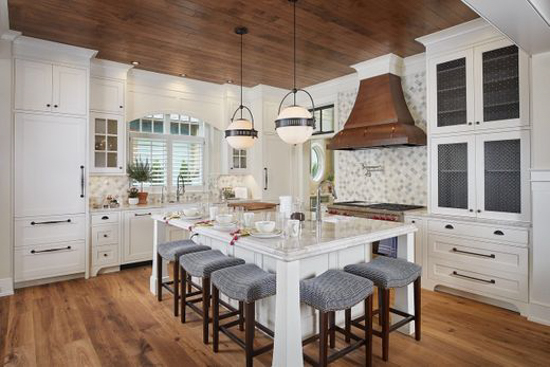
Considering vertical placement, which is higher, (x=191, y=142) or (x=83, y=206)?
(x=191, y=142)

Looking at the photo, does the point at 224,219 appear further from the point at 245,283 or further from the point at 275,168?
the point at 275,168

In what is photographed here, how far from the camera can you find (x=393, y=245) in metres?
3.96

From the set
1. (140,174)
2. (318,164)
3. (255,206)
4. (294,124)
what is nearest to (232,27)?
(294,124)

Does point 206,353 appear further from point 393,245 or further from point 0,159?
point 0,159

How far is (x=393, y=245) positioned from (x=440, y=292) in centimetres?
69

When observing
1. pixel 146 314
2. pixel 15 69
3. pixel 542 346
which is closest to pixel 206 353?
pixel 146 314

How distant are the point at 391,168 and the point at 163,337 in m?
3.64

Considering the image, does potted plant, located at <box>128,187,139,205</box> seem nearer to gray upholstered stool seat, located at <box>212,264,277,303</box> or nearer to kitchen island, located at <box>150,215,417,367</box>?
kitchen island, located at <box>150,215,417,367</box>

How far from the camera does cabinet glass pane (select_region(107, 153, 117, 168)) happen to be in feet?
15.0

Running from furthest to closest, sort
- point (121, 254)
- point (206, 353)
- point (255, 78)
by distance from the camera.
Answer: point (255, 78), point (121, 254), point (206, 353)

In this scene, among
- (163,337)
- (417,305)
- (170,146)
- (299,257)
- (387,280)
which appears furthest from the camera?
(170,146)

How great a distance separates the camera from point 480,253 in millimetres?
3277

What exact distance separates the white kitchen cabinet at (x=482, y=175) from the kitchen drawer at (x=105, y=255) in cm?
403

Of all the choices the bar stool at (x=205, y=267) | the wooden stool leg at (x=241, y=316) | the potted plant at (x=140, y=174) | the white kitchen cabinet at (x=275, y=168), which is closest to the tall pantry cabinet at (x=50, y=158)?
the potted plant at (x=140, y=174)
